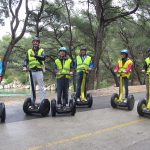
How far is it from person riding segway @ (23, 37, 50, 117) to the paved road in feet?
0.75

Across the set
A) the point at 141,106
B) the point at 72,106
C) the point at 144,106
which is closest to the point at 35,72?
the point at 72,106

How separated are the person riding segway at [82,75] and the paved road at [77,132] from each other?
1295 millimetres

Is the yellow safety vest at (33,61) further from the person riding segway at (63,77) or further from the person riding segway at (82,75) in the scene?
the person riding segway at (82,75)

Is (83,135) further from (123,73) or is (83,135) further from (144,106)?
(123,73)

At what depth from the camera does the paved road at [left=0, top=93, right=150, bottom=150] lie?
A: 696 cm

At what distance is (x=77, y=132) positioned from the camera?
317 inches

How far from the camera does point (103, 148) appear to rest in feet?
22.5

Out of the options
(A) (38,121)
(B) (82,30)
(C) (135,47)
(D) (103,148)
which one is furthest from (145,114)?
(C) (135,47)

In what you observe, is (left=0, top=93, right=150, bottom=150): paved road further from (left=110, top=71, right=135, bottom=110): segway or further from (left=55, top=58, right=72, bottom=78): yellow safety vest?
(left=55, top=58, right=72, bottom=78): yellow safety vest

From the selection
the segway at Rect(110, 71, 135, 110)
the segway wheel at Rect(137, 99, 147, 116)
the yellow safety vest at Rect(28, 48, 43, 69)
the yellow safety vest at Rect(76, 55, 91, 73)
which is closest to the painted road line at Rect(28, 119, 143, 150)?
the segway wheel at Rect(137, 99, 147, 116)

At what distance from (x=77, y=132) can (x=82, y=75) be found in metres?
4.20

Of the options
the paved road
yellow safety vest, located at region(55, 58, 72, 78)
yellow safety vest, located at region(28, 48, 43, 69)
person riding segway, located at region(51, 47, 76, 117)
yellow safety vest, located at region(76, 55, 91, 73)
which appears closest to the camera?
the paved road

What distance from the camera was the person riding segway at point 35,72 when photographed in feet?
32.6

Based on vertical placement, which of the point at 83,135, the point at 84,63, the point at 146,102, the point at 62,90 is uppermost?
the point at 84,63
